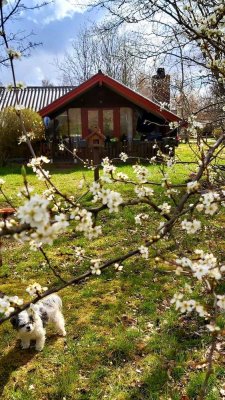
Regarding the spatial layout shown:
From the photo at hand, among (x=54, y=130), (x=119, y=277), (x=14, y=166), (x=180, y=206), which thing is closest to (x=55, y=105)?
(x=54, y=130)

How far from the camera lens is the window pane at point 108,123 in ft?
59.9

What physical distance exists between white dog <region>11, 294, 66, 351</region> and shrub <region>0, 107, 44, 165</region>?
12.3m

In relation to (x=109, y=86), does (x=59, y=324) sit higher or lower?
lower

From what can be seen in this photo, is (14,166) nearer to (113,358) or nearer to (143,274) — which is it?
(143,274)

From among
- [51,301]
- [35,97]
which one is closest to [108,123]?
[35,97]

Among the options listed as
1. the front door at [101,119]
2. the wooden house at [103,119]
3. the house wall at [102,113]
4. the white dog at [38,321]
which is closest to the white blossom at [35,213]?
the white dog at [38,321]

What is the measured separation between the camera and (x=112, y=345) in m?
4.32

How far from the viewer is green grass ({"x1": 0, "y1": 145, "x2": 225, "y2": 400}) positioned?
12.2ft

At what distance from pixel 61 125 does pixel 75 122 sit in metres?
0.73

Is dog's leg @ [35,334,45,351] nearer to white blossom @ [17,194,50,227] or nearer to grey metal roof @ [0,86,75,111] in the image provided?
white blossom @ [17,194,50,227]

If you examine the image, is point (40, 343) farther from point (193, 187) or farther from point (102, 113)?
point (102, 113)

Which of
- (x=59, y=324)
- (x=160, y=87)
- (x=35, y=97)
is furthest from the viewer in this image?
(x=35, y=97)

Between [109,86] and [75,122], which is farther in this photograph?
[75,122]

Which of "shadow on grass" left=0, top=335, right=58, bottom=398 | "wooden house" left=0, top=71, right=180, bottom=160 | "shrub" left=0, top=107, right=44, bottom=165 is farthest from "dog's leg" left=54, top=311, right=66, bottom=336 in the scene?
"wooden house" left=0, top=71, right=180, bottom=160
